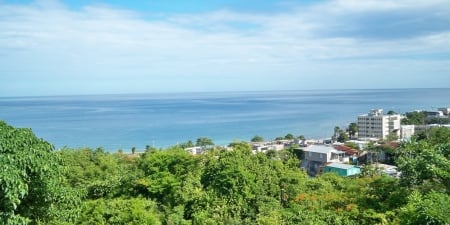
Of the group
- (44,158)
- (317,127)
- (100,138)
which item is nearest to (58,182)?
(44,158)

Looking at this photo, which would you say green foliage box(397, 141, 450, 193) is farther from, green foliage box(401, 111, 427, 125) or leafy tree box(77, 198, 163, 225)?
green foliage box(401, 111, 427, 125)

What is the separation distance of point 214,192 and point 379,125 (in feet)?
161

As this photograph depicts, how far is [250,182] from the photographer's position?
359 inches

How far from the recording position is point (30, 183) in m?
4.23

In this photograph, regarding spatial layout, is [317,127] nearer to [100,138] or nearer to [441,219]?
[100,138]

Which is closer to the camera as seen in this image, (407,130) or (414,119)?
(407,130)

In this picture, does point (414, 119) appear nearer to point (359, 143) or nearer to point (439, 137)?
point (359, 143)

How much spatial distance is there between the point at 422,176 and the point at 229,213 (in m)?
3.77

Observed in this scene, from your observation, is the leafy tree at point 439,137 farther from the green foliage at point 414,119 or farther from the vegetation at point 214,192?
the green foliage at point 414,119

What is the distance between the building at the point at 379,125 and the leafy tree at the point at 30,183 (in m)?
52.7

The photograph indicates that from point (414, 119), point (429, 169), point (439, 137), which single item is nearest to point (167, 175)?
point (429, 169)

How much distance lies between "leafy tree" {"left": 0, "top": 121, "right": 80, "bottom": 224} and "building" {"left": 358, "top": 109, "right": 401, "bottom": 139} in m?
52.7

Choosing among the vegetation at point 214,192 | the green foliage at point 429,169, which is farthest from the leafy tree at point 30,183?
the green foliage at point 429,169

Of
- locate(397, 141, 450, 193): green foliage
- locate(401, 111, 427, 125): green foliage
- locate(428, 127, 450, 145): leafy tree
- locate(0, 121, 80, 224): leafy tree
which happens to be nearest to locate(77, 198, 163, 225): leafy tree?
locate(0, 121, 80, 224): leafy tree
